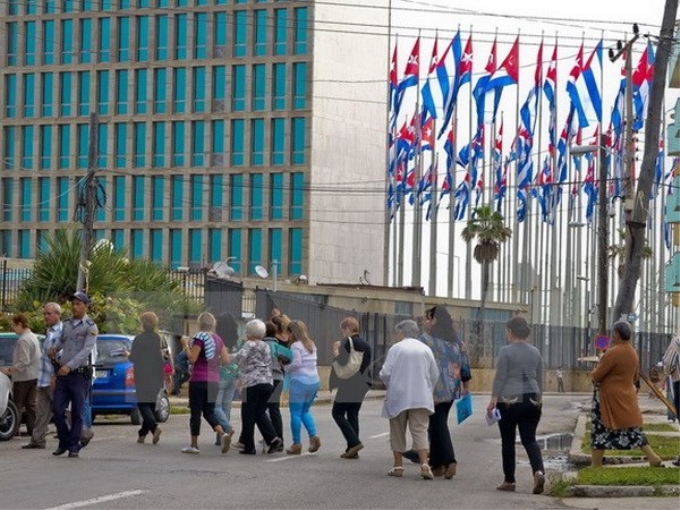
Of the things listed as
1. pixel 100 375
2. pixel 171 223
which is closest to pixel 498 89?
pixel 171 223

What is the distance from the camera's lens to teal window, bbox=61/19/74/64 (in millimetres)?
92875

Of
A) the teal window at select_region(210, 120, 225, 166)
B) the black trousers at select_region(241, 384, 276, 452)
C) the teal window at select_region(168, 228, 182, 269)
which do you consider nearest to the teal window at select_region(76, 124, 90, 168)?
the teal window at select_region(168, 228, 182, 269)

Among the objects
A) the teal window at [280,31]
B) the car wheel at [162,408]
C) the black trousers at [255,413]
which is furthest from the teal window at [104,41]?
the black trousers at [255,413]

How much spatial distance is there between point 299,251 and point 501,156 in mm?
16781

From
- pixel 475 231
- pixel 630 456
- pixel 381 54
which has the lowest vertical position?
pixel 630 456

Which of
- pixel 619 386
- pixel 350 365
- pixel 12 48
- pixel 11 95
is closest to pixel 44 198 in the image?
pixel 11 95

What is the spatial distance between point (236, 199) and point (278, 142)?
406 centimetres

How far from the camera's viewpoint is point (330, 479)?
638 inches

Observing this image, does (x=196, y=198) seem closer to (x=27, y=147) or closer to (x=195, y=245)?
(x=195, y=245)

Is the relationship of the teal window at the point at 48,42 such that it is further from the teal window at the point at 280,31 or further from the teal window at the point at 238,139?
the teal window at the point at 280,31

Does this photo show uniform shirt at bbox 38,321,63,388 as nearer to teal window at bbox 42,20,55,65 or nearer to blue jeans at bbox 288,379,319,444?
blue jeans at bbox 288,379,319,444

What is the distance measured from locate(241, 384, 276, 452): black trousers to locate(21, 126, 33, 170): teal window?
248ft

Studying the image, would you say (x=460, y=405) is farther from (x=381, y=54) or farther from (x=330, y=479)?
(x=381, y=54)

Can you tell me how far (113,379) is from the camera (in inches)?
1069
